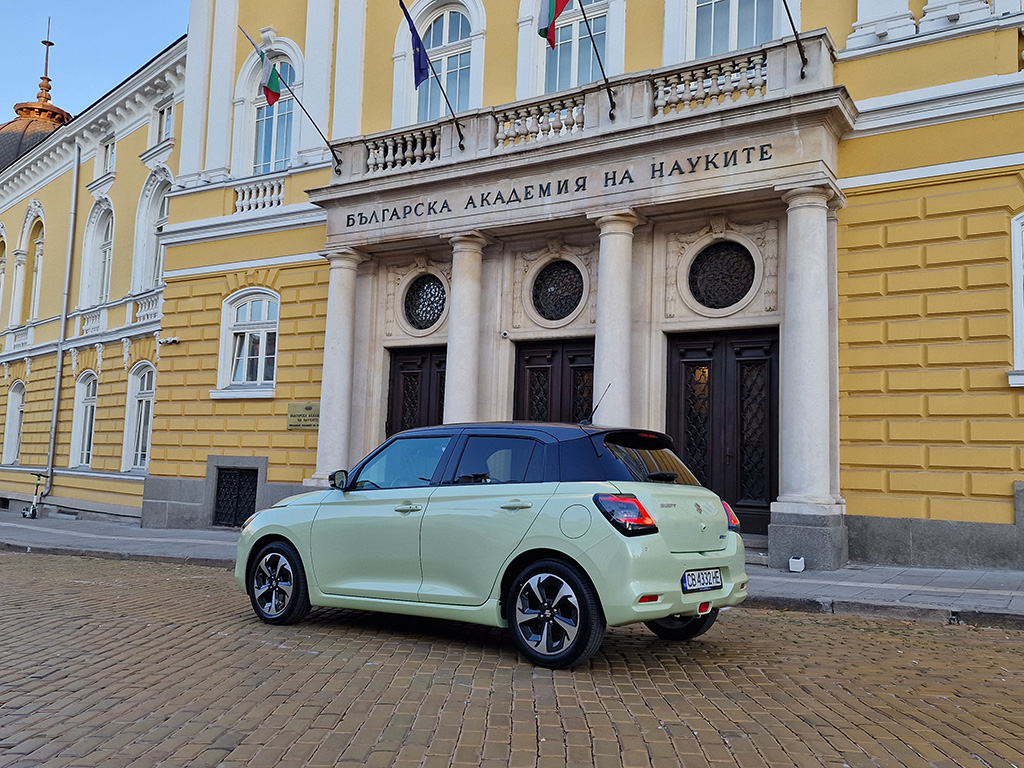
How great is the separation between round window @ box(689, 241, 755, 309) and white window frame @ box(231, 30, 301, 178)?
10086mm

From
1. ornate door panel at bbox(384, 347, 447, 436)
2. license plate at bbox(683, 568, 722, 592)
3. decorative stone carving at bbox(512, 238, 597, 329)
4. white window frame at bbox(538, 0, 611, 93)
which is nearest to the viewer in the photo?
license plate at bbox(683, 568, 722, 592)

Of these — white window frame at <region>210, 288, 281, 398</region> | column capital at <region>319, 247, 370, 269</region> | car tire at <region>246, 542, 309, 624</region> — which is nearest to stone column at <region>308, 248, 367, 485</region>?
column capital at <region>319, 247, 370, 269</region>

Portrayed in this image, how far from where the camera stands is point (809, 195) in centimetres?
1213

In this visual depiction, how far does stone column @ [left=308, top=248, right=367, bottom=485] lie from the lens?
16.4 metres

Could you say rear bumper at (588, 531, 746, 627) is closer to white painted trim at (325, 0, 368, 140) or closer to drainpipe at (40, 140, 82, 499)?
white painted trim at (325, 0, 368, 140)

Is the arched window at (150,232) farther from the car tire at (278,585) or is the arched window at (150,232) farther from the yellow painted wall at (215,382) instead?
the car tire at (278,585)

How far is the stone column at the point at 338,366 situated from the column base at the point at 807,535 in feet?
26.5

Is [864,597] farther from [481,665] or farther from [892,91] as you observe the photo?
[892,91]

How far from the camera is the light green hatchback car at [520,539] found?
5.89m

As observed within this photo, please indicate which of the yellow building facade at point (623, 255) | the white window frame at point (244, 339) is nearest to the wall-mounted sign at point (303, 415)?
the yellow building facade at point (623, 255)

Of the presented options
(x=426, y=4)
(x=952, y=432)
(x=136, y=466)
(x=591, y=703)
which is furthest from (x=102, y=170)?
(x=591, y=703)

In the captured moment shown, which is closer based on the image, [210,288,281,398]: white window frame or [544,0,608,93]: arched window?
[544,0,608,93]: arched window

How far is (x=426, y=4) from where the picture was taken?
17719 mm

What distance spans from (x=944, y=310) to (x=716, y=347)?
3196mm
